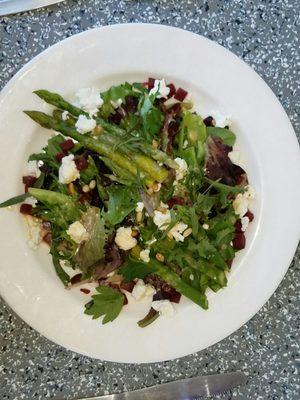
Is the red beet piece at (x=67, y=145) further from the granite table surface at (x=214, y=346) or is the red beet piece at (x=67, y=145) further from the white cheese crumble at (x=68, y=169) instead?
the granite table surface at (x=214, y=346)

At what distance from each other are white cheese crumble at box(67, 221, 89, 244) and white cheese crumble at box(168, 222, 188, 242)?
182 mm

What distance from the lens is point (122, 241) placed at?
1.13 metres

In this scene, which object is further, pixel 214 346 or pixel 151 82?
pixel 214 346

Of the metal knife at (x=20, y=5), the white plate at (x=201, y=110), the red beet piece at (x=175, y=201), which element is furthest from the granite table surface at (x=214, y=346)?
the red beet piece at (x=175, y=201)

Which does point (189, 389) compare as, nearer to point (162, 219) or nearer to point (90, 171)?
point (162, 219)

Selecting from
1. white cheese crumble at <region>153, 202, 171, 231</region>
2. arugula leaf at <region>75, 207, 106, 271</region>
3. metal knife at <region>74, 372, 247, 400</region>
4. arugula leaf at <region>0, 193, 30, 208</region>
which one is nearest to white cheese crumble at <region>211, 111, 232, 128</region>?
white cheese crumble at <region>153, 202, 171, 231</region>

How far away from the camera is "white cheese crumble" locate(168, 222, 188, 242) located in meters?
1.12

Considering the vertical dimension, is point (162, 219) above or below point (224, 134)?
below

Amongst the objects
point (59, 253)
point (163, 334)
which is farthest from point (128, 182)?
point (163, 334)

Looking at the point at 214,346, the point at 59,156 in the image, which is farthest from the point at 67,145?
the point at 214,346

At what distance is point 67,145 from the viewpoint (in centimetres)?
112

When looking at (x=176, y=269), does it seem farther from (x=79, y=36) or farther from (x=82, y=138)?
(x=79, y=36)

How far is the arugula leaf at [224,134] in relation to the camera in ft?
3.72

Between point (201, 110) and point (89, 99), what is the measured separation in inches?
9.8
